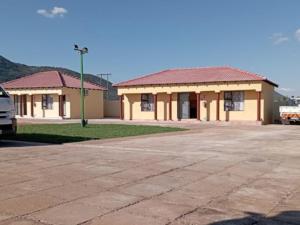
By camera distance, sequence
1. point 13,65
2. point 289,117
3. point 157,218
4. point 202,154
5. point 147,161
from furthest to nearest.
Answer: point 13,65, point 289,117, point 202,154, point 147,161, point 157,218

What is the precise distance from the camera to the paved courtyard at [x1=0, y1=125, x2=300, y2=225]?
512 cm

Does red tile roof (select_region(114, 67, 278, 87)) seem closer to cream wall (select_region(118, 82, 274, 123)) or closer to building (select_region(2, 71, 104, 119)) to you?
cream wall (select_region(118, 82, 274, 123))

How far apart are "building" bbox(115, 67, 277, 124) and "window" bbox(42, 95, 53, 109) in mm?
7064

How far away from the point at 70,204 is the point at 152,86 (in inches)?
1143

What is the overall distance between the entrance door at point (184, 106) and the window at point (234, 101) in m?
3.54

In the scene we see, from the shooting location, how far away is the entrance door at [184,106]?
3431cm

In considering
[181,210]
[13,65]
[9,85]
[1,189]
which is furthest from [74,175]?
[13,65]

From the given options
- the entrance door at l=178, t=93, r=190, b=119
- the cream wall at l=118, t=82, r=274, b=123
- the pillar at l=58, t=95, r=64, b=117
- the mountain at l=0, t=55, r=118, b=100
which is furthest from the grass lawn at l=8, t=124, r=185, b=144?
the mountain at l=0, t=55, r=118, b=100

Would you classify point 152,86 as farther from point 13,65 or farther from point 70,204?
point 13,65

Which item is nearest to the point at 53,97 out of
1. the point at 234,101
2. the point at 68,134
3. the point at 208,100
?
the point at 208,100

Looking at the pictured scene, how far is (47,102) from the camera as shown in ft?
129

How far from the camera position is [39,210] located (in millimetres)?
5320

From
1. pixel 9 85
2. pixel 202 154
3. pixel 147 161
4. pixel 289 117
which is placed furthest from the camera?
pixel 9 85

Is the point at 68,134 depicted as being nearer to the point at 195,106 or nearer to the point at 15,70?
the point at 195,106
